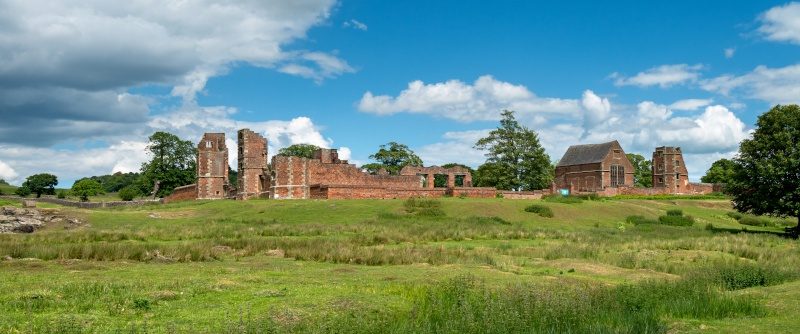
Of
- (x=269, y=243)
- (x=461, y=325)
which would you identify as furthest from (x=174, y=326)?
(x=269, y=243)

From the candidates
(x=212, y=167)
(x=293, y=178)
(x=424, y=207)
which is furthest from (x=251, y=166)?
(x=424, y=207)

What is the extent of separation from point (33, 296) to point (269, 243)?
13.6 m

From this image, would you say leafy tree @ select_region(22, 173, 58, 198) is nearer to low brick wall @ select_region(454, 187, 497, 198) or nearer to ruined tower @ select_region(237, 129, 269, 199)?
ruined tower @ select_region(237, 129, 269, 199)

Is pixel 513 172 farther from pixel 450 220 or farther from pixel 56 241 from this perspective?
pixel 56 241

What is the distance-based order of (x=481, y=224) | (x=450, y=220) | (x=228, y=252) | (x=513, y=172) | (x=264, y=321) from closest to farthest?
(x=264, y=321) → (x=228, y=252) → (x=481, y=224) → (x=450, y=220) → (x=513, y=172)

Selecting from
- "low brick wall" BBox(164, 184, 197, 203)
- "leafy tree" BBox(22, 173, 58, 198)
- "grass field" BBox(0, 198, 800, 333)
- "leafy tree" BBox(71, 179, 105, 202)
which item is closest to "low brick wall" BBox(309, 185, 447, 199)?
"low brick wall" BBox(164, 184, 197, 203)

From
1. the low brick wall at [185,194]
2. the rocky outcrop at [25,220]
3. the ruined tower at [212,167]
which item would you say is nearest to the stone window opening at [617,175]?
the ruined tower at [212,167]

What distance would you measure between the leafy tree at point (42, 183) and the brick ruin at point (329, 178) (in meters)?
62.2

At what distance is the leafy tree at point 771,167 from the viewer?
38250 mm

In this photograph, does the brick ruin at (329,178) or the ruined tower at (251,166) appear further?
the ruined tower at (251,166)

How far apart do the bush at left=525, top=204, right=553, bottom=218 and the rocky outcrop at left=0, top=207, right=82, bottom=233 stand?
31.7 meters

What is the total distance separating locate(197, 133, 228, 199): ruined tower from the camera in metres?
73.4

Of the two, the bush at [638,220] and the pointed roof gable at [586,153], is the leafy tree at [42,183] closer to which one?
the pointed roof gable at [586,153]

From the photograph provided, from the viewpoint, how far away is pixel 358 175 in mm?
65875
